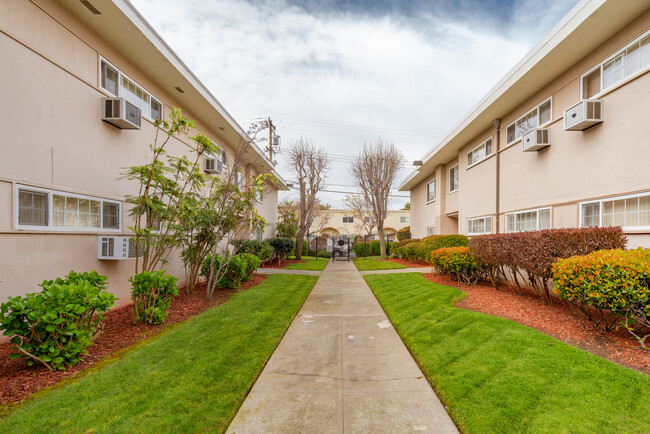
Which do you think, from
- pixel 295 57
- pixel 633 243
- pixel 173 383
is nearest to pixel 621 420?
pixel 173 383

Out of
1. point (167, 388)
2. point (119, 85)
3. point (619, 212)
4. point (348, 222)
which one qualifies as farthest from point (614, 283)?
point (348, 222)

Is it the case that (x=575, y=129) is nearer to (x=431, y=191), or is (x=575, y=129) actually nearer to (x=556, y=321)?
(x=556, y=321)

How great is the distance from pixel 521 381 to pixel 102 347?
5355 mm

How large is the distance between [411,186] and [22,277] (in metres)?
22.0

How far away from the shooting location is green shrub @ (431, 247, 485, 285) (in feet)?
27.9

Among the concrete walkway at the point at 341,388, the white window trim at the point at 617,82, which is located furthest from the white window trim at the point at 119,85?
the white window trim at the point at 617,82

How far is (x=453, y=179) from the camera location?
15.8 meters

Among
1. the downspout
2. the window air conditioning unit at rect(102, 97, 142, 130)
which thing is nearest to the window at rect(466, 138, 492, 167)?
the downspout

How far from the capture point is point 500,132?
10.7 metres

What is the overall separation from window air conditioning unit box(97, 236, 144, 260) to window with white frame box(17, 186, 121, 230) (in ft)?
1.17

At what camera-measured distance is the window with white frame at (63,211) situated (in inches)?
184

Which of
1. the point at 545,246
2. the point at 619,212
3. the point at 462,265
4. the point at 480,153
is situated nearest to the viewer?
the point at 545,246

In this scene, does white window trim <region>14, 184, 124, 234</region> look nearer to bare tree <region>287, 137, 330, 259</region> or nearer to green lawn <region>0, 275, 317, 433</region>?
green lawn <region>0, 275, 317, 433</region>

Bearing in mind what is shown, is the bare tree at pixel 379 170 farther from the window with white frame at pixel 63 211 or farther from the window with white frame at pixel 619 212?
the window with white frame at pixel 63 211
